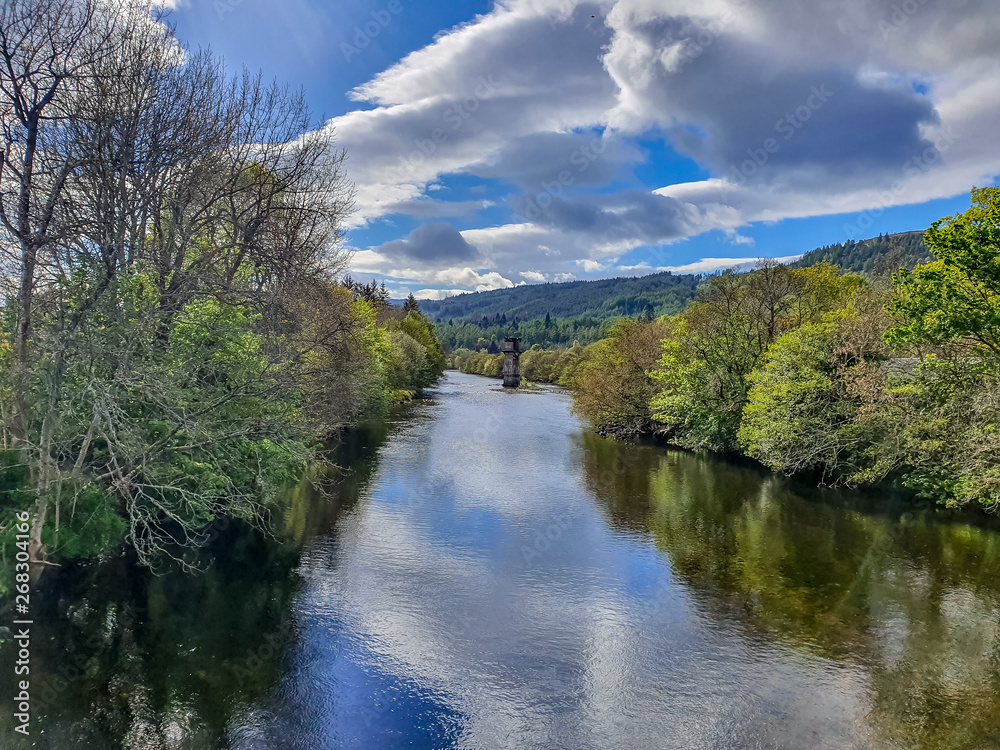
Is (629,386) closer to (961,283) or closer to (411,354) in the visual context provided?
(411,354)

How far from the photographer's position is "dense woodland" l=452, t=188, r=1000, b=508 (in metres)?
14.7

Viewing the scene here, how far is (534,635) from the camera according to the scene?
1290 cm

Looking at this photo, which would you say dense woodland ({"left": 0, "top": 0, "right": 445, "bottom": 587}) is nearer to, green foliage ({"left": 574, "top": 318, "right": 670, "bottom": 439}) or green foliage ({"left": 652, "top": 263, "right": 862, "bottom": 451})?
green foliage ({"left": 652, "top": 263, "right": 862, "bottom": 451})

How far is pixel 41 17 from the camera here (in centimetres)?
1048

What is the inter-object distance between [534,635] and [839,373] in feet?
65.8

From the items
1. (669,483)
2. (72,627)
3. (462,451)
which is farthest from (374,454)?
(72,627)

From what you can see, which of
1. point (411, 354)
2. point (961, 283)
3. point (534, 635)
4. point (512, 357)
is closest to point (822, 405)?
point (961, 283)

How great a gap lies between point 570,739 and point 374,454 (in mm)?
24160

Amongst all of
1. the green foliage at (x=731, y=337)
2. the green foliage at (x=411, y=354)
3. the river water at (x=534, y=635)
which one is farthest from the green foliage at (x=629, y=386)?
the river water at (x=534, y=635)

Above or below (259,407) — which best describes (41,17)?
above

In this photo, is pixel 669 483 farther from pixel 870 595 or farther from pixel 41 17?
pixel 41 17

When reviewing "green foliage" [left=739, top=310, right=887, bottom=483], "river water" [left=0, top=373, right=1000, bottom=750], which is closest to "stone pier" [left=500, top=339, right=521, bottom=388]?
"green foliage" [left=739, top=310, right=887, bottom=483]

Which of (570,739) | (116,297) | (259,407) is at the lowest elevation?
(570,739)

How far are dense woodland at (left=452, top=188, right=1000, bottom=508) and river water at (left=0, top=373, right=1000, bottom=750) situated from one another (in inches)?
135
